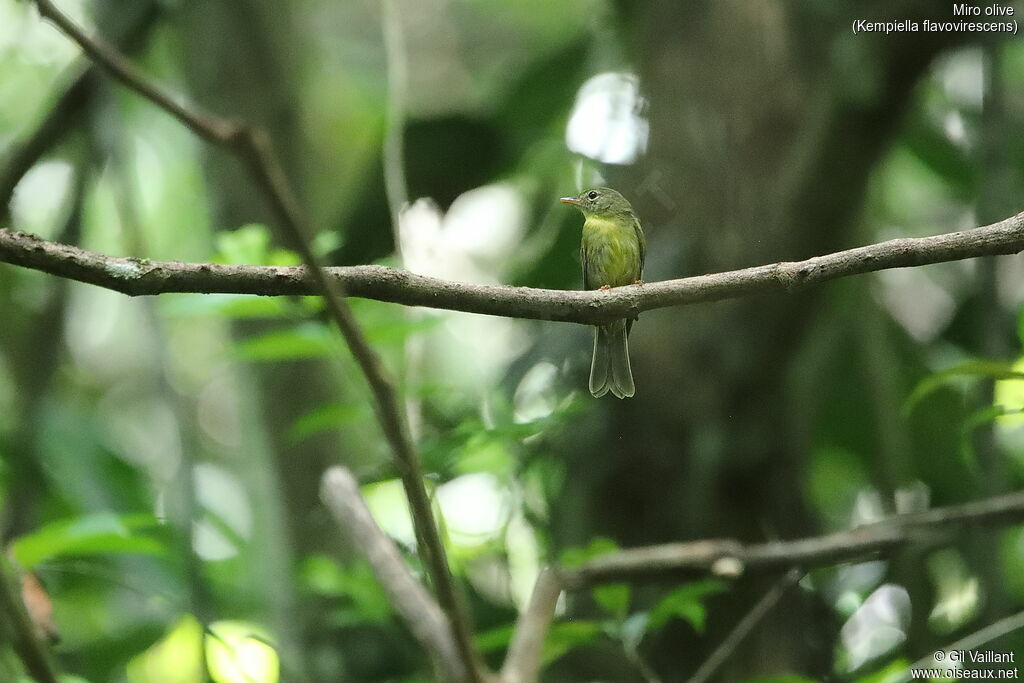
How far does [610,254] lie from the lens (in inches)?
144

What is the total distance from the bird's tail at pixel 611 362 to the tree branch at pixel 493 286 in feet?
4.36

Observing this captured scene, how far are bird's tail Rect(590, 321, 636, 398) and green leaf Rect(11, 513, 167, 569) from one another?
134cm

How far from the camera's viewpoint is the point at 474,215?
4426mm

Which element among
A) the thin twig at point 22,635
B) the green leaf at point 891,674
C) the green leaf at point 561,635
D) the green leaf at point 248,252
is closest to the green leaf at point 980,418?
the green leaf at point 891,674

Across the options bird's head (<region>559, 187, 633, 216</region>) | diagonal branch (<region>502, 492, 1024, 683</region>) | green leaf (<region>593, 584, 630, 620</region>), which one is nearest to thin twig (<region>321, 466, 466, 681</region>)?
diagonal branch (<region>502, 492, 1024, 683</region>)

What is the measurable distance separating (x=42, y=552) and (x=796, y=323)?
2.61 metres

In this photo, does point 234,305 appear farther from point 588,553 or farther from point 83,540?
point 588,553

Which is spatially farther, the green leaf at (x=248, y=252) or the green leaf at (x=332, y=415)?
the green leaf at (x=332, y=415)

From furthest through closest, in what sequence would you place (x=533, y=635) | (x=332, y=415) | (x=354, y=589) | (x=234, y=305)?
1. (x=354, y=589)
2. (x=332, y=415)
3. (x=234, y=305)
4. (x=533, y=635)

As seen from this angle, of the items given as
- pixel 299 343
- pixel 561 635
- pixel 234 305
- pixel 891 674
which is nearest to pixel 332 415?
pixel 299 343

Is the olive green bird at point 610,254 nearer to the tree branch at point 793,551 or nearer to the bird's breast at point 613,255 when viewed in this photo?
the bird's breast at point 613,255

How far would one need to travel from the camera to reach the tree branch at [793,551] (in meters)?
2.79

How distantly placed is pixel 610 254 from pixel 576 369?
0.49 m

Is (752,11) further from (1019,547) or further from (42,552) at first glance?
(42,552)
